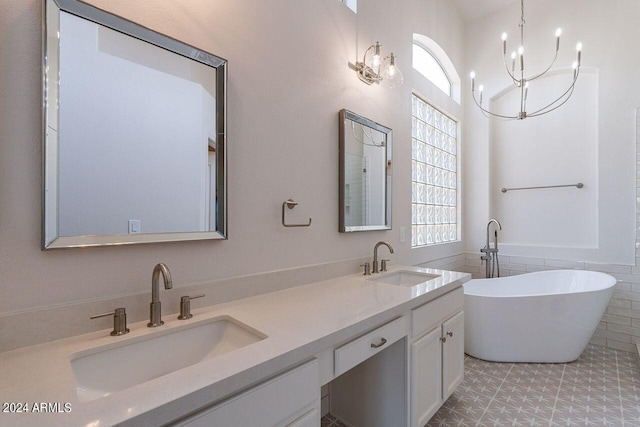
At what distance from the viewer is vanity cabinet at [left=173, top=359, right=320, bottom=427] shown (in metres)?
0.71

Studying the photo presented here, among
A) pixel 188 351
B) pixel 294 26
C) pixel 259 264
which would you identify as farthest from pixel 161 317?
pixel 294 26

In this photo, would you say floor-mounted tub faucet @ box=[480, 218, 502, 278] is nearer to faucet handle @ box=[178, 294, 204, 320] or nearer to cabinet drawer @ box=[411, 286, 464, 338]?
cabinet drawer @ box=[411, 286, 464, 338]

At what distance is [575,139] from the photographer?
9.98 feet

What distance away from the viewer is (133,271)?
42.0 inches

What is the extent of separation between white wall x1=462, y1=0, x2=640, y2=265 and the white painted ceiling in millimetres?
→ 76

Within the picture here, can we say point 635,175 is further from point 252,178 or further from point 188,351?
point 188,351

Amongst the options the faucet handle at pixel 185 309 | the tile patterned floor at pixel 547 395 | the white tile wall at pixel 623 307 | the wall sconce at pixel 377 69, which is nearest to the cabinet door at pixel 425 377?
the tile patterned floor at pixel 547 395

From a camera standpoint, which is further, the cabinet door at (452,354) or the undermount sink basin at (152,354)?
the cabinet door at (452,354)

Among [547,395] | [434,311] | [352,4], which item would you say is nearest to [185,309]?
Answer: [434,311]

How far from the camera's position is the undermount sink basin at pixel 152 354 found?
0.83 meters

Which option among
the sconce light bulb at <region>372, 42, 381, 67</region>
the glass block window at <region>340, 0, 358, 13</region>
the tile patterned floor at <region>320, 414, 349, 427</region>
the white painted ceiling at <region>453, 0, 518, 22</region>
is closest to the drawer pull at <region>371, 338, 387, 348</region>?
the tile patterned floor at <region>320, 414, 349, 427</region>

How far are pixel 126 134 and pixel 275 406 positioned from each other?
0.99 meters

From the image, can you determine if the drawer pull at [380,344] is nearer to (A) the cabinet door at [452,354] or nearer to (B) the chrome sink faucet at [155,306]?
(A) the cabinet door at [452,354]

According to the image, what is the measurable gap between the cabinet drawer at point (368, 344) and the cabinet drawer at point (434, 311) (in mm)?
78
